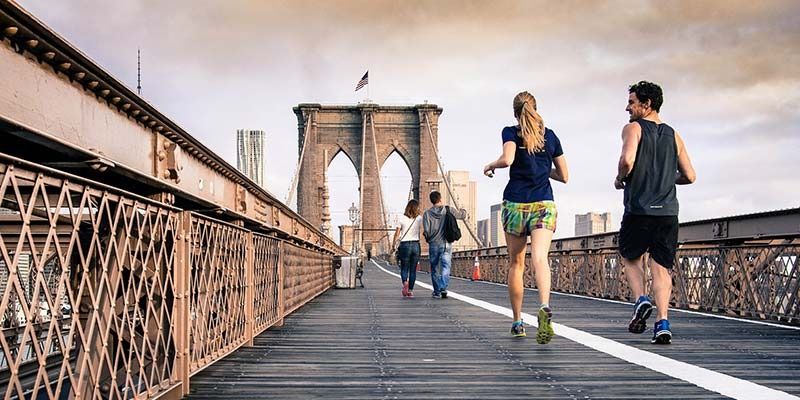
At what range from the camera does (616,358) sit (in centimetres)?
424

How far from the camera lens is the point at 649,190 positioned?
522 centimetres

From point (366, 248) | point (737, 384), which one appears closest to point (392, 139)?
point (366, 248)

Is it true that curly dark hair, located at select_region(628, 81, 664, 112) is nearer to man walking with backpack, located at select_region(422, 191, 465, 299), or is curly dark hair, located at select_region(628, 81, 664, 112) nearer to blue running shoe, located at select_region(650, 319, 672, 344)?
blue running shoe, located at select_region(650, 319, 672, 344)

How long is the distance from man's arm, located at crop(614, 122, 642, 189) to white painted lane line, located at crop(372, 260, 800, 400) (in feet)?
3.68

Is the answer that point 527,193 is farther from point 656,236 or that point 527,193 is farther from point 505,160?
point 656,236

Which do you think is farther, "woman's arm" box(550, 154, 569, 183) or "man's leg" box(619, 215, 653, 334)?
"woman's arm" box(550, 154, 569, 183)

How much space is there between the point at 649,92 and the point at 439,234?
18.3ft

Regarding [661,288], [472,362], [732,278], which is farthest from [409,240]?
[472,362]

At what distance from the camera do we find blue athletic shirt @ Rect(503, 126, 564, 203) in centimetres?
536

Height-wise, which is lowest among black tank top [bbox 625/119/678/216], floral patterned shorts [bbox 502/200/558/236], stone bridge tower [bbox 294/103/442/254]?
floral patterned shorts [bbox 502/200/558/236]

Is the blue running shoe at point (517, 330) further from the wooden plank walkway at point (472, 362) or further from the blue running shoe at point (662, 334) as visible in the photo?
the blue running shoe at point (662, 334)

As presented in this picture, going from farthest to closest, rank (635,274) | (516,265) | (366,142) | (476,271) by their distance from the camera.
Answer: (366,142) < (476,271) < (516,265) < (635,274)

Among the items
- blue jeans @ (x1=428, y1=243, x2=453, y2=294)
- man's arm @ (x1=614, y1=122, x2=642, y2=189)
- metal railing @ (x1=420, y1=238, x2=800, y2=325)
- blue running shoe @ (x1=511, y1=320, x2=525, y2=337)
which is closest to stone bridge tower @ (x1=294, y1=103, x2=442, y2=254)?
blue jeans @ (x1=428, y1=243, x2=453, y2=294)

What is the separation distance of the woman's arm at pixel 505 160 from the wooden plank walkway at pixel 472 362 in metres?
1.15
